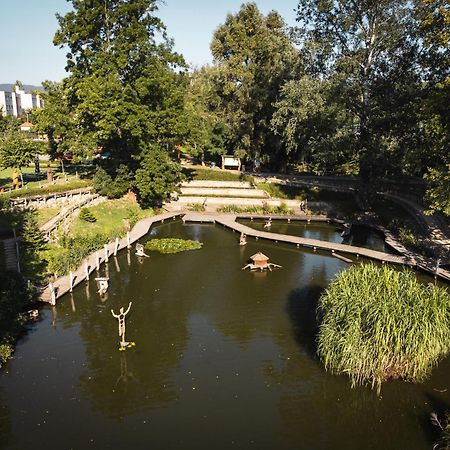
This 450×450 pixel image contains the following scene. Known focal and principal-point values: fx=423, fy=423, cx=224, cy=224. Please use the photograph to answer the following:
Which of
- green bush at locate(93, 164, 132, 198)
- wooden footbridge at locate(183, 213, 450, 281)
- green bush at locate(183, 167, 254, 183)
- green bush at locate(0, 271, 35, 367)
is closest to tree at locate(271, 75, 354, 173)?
wooden footbridge at locate(183, 213, 450, 281)

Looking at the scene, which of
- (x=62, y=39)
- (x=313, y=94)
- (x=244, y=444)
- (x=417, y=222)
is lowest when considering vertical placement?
(x=244, y=444)

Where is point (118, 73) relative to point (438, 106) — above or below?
above

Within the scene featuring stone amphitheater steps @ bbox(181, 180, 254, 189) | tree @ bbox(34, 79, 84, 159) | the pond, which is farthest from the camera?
stone amphitheater steps @ bbox(181, 180, 254, 189)

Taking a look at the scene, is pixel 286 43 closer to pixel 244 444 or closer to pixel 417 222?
pixel 417 222

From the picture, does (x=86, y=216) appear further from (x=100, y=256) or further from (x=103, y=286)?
(x=103, y=286)

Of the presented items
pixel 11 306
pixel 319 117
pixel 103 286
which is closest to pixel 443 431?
pixel 103 286

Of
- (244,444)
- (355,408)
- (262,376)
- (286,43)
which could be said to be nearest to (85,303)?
(262,376)

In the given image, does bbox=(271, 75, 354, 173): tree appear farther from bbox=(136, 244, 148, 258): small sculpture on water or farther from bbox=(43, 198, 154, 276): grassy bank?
bbox=(136, 244, 148, 258): small sculpture on water
